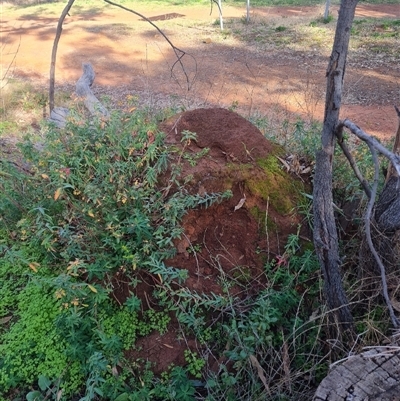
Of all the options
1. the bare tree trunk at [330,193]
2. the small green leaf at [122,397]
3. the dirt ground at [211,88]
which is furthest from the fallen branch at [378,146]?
the small green leaf at [122,397]

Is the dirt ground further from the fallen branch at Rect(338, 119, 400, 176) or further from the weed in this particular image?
the fallen branch at Rect(338, 119, 400, 176)

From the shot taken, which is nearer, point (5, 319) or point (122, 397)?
point (122, 397)

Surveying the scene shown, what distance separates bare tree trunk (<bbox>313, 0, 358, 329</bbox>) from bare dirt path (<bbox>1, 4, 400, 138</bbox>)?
13.6 feet

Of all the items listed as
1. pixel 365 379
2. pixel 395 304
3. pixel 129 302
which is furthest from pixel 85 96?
pixel 365 379

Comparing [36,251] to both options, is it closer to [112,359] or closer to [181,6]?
[112,359]

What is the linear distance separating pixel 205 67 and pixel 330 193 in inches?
359

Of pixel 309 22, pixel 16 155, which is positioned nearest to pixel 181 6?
pixel 309 22

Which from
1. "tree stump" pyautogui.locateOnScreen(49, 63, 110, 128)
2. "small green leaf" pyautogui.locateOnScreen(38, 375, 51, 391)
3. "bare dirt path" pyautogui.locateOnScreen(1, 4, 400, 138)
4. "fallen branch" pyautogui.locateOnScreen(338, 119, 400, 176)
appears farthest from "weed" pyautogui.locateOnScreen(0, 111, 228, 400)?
"bare dirt path" pyautogui.locateOnScreen(1, 4, 400, 138)

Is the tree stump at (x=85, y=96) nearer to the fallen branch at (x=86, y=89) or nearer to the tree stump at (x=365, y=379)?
the fallen branch at (x=86, y=89)

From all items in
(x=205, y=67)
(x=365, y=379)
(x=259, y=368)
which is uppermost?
(x=365, y=379)

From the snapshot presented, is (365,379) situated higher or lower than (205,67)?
higher

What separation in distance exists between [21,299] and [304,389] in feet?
5.75

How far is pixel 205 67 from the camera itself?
1072cm

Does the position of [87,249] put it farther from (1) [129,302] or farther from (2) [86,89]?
(2) [86,89]
